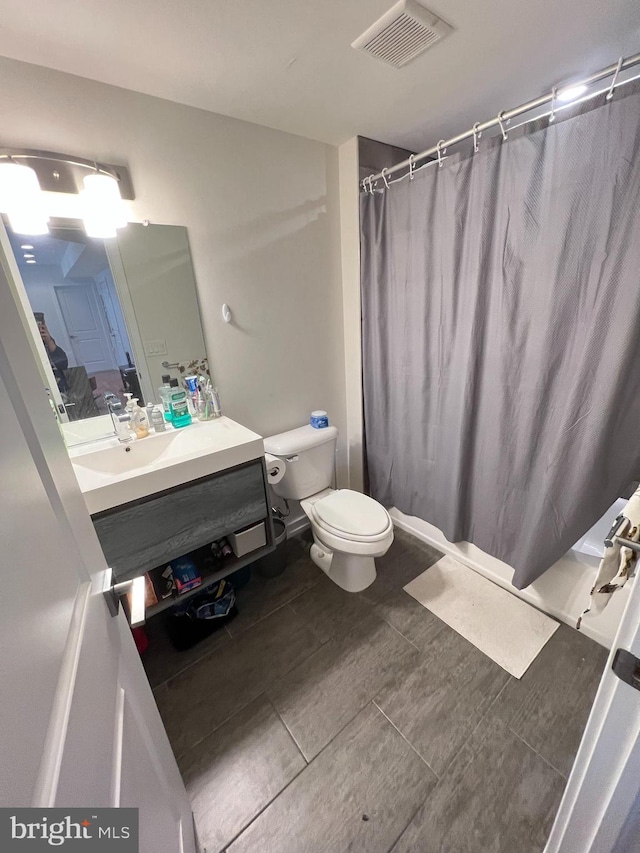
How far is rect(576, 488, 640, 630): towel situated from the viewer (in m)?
0.60

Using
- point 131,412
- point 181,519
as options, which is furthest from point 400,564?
point 131,412

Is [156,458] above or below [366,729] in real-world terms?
above

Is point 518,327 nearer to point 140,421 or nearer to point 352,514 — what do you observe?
point 352,514

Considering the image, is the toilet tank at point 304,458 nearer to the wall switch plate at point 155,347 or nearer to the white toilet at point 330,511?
the white toilet at point 330,511

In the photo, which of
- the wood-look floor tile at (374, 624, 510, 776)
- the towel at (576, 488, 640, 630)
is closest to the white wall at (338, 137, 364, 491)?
the wood-look floor tile at (374, 624, 510, 776)

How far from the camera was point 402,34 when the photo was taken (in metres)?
1.08

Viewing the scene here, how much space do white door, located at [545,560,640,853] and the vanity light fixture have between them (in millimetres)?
1811

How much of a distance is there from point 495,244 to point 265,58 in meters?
1.04

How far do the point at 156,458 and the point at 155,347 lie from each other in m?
0.49

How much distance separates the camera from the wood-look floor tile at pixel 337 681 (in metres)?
1.23

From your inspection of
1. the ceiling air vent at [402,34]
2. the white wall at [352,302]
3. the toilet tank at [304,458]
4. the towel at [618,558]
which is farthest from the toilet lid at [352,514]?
the ceiling air vent at [402,34]

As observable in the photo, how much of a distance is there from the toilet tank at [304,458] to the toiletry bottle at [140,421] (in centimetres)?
56

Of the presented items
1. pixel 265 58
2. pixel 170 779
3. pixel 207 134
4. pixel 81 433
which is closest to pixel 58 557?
pixel 170 779

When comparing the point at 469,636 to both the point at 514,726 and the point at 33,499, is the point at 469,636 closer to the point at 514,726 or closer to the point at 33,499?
the point at 514,726
